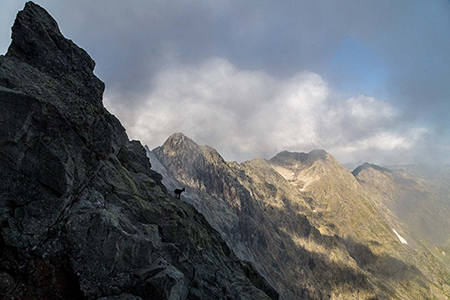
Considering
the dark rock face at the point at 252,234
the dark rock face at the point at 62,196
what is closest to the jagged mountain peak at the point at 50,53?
the dark rock face at the point at 62,196

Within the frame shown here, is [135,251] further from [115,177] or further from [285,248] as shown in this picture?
[285,248]

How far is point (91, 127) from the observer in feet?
59.9

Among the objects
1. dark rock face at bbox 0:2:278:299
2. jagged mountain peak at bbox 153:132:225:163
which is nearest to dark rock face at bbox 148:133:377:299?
jagged mountain peak at bbox 153:132:225:163

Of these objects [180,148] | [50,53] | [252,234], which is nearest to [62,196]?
[50,53]

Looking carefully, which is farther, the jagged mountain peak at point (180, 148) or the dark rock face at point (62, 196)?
the jagged mountain peak at point (180, 148)

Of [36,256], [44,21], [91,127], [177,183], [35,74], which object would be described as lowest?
[36,256]

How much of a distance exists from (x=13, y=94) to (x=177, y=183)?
139 meters

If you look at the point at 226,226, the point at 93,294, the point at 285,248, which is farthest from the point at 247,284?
the point at 285,248

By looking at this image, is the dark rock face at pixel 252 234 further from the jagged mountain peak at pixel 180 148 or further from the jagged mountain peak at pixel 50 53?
the jagged mountain peak at pixel 50 53

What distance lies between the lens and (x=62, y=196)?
1460cm

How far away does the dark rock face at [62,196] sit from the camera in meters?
12.8

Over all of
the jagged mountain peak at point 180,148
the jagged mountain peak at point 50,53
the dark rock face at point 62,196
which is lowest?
the dark rock face at point 62,196

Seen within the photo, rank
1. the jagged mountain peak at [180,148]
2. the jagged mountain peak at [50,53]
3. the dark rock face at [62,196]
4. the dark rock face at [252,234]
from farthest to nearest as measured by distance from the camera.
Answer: the jagged mountain peak at [180,148] → the dark rock face at [252,234] → the jagged mountain peak at [50,53] → the dark rock face at [62,196]

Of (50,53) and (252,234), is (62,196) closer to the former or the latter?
(50,53)
